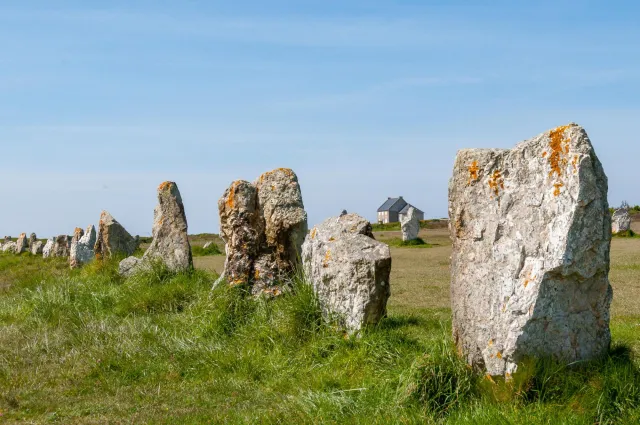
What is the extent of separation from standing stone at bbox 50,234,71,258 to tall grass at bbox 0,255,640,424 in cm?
2239

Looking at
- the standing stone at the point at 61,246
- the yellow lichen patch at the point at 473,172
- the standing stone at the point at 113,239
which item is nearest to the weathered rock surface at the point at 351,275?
the yellow lichen patch at the point at 473,172

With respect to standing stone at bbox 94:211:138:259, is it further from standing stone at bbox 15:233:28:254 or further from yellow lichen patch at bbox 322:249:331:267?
standing stone at bbox 15:233:28:254

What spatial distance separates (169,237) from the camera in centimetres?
1722

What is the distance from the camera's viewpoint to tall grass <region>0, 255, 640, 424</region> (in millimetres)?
6895

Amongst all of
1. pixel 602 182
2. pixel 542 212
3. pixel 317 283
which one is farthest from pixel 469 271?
pixel 317 283

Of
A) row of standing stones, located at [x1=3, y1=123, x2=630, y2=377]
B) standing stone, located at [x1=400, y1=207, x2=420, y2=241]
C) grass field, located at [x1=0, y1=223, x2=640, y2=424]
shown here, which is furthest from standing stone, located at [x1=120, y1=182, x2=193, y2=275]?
standing stone, located at [x1=400, y1=207, x2=420, y2=241]

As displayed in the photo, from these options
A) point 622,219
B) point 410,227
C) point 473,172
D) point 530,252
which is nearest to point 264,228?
point 473,172

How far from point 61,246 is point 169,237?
800 inches

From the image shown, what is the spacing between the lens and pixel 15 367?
32.3 ft

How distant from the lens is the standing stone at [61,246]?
115 feet

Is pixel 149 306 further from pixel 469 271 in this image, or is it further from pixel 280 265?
pixel 469 271

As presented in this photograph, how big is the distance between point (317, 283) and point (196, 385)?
225cm

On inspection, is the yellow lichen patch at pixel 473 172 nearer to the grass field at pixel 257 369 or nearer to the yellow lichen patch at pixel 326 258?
the grass field at pixel 257 369

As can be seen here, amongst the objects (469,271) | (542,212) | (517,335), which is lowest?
(517,335)
